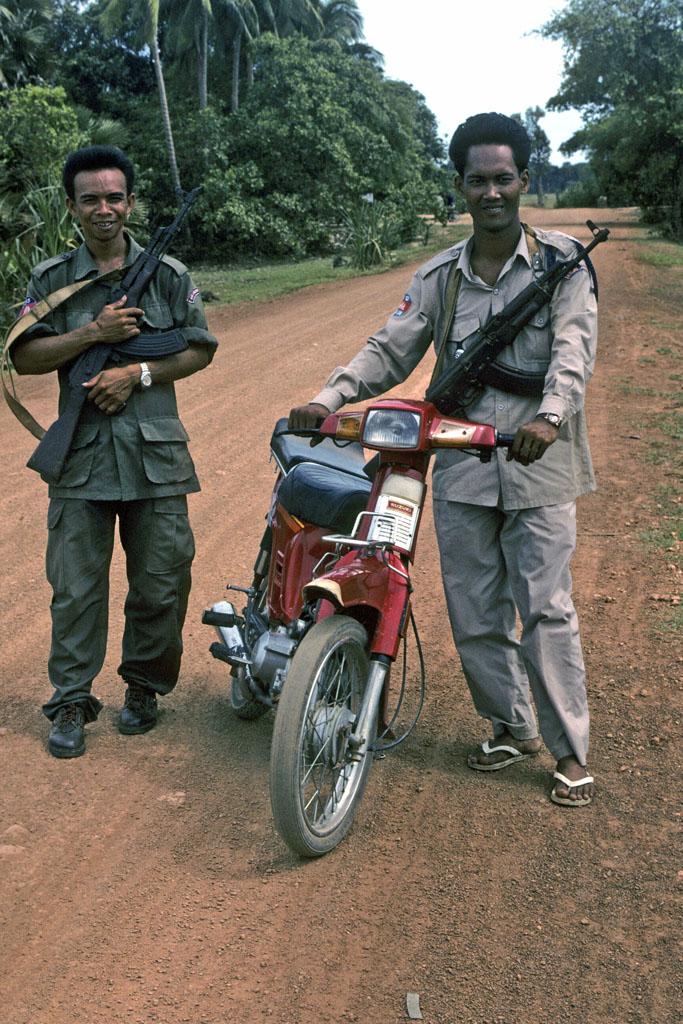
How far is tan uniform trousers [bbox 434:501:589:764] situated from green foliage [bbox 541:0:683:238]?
31494 millimetres

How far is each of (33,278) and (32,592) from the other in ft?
7.10

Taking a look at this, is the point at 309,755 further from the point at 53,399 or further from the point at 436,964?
the point at 53,399

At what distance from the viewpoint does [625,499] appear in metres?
7.14

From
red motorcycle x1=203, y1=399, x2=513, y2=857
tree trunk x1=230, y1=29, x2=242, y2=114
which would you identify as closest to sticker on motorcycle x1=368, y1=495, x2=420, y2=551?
red motorcycle x1=203, y1=399, x2=513, y2=857

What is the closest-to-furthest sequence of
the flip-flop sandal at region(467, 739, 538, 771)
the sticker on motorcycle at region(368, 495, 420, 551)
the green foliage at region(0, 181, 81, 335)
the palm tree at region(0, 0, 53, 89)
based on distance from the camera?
the sticker on motorcycle at region(368, 495, 420, 551)
the flip-flop sandal at region(467, 739, 538, 771)
the green foliage at region(0, 181, 81, 335)
the palm tree at region(0, 0, 53, 89)

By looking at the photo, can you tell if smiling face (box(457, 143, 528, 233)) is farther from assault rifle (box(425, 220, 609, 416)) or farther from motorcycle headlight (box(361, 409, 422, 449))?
motorcycle headlight (box(361, 409, 422, 449))

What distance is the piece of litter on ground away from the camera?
8.47 ft

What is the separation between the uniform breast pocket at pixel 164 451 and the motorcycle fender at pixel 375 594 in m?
0.94

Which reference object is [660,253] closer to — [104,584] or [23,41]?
[23,41]

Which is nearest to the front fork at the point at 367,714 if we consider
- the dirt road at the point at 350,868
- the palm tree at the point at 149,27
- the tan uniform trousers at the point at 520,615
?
the dirt road at the point at 350,868

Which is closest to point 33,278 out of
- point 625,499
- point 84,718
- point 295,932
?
point 84,718

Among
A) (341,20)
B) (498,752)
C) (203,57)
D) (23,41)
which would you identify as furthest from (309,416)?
(341,20)

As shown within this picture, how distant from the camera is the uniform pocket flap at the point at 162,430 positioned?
12.9ft

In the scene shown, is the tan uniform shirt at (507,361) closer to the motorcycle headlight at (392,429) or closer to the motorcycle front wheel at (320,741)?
the motorcycle headlight at (392,429)
